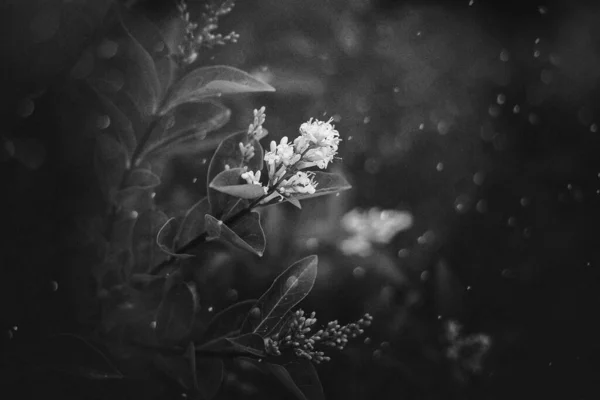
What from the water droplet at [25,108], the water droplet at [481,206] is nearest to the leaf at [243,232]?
the water droplet at [25,108]

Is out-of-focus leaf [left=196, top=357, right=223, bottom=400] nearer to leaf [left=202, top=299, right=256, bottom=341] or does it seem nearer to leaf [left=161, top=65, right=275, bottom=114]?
leaf [left=202, top=299, right=256, bottom=341]

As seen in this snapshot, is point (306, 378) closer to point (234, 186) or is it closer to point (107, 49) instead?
point (234, 186)

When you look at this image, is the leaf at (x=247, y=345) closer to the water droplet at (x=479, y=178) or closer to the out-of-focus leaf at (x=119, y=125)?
the out-of-focus leaf at (x=119, y=125)

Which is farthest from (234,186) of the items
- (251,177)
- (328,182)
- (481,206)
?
(481,206)

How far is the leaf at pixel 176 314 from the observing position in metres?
0.76

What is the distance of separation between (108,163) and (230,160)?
0.50 ft

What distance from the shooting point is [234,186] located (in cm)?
68

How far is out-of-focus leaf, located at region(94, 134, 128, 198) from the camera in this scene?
2.47ft

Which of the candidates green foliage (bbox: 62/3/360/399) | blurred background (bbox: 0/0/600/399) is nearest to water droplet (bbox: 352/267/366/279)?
A: blurred background (bbox: 0/0/600/399)

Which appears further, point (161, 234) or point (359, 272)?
point (359, 272)

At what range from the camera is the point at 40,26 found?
2.39 feet

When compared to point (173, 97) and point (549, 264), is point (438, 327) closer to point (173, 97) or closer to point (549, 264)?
point (549, 264)

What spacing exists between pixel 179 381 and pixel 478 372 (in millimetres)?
435

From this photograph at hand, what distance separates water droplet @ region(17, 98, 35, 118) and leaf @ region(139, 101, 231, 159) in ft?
0.45
